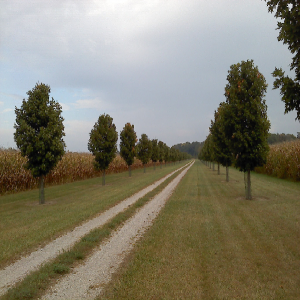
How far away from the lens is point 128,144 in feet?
98.8

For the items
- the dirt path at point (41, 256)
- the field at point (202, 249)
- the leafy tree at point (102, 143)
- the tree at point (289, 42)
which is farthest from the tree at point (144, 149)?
the tree at point (289, 42)

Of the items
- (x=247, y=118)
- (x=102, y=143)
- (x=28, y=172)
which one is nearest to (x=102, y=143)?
(x=102, y=143)

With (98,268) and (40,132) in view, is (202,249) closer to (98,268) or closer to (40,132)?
(98,268)

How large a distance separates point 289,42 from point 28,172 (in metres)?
18.4

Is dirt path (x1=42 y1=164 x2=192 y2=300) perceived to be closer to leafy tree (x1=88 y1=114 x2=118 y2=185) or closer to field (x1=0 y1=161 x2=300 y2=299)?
field (x1=0 y1=161 x2=300 y2=299)

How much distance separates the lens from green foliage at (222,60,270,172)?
12117 millimetres

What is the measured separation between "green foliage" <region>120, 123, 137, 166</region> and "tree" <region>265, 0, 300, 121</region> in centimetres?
2510

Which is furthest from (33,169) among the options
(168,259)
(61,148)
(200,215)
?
(168,259)

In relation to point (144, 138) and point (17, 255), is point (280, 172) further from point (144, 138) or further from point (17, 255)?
point (17, 255)

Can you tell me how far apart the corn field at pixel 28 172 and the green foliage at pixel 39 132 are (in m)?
4.95

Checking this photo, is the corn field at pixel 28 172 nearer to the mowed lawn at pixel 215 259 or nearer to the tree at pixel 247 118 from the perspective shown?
the mowed lawn at pixel 215 259

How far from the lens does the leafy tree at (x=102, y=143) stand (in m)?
21.2

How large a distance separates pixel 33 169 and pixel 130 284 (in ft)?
32.8

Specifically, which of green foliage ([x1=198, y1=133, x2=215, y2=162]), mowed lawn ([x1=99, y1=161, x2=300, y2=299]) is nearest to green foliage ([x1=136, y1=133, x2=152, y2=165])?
green foliage ([x1=198, y1=133, x2=215, y2=162])
